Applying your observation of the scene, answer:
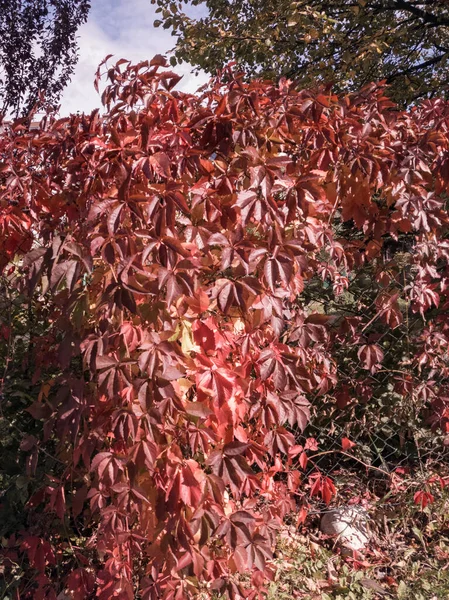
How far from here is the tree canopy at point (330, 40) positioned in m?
6.51

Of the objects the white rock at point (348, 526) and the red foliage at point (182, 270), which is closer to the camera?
the red foliage at point (182, 270)

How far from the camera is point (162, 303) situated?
1.71 m

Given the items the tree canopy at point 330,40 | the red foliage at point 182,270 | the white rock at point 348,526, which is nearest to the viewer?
the red foliage at point 182,270

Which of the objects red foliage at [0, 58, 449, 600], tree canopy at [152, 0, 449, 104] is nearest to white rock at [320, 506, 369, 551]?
red foliage at [0, 58, 449, 600]

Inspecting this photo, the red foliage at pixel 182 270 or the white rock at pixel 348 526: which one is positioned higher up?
the red foliage at pixel 182 270

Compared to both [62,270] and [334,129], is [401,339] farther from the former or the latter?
[62,270]

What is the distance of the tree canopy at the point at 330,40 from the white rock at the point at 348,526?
4.97m

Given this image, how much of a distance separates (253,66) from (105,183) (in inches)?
279

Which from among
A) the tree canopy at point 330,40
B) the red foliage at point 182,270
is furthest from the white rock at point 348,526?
the tree canopy at point 330,40

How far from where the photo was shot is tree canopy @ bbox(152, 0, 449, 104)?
6.51 metres

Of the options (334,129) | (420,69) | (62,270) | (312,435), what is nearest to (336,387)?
(312,435)

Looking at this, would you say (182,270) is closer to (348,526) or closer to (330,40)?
(348,526)

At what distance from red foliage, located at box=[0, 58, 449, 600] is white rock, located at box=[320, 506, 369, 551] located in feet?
2.98

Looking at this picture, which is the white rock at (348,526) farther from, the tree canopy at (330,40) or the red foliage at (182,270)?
the tree canopy at (330,40)
